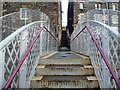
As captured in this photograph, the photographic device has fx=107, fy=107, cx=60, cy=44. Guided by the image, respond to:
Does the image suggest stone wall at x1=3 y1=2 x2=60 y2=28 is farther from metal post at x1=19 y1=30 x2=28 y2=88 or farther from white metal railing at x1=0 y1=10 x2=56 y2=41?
metal post at x1=19 y1=30 x2=28 y2=88

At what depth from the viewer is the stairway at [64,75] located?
225 cm

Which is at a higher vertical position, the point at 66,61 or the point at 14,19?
the point at 14,19

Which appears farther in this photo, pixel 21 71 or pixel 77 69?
pixel 77 69

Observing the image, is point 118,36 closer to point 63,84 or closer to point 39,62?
point 63,84

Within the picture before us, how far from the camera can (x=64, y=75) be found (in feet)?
8.64

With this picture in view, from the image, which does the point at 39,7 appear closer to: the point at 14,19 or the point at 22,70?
the point at 14,19

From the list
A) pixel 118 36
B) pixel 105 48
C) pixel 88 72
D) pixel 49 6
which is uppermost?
pixel 49 6

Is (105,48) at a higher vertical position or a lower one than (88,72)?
higher

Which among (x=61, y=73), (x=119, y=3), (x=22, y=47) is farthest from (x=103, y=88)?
(x=119, y=3)

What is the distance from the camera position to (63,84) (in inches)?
89.3

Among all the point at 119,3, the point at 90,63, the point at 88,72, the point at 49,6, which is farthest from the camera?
the point at 119,3

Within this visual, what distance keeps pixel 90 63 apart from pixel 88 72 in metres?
0.49

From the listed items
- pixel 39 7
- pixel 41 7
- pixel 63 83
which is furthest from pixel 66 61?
pixel 39 7

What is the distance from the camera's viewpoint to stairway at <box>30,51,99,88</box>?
2.25 meters
